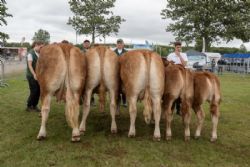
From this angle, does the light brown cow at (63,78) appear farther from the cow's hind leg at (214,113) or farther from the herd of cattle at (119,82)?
the cow's hind leg at (214,113)

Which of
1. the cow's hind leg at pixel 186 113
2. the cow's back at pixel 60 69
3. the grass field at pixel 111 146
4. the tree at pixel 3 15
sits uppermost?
the tree at pixel 3 15

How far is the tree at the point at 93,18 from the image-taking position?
2058 inches

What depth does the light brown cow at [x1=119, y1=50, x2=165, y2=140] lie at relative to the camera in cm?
734

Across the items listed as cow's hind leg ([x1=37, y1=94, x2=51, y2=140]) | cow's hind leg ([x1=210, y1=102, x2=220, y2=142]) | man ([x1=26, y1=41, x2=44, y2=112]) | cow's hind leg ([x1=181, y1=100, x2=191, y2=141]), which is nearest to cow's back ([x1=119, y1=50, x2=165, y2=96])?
cow's hind leg ([x1=181, y1=100, x2=191, y2=141])

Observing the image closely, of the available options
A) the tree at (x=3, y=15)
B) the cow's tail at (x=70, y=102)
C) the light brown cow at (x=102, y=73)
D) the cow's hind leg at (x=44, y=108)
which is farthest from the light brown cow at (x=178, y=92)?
the tree at (x=3, y=15)

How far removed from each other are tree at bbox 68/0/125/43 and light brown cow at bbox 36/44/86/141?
148 ft

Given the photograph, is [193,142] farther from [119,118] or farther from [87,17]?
[87,17]

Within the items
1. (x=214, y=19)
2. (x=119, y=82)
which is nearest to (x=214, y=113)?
(x=119, y=82)

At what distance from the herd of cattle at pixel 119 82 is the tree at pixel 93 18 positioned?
44.7 meters

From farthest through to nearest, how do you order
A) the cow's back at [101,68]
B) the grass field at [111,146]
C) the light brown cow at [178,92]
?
the light brown cow at [178,92], the cow's back at [101,68], the grass field at [111,146]

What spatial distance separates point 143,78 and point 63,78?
5.22ft

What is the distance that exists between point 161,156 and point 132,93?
4.83 ft

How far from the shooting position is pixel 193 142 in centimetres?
765

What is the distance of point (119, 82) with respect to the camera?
25.7 feet
